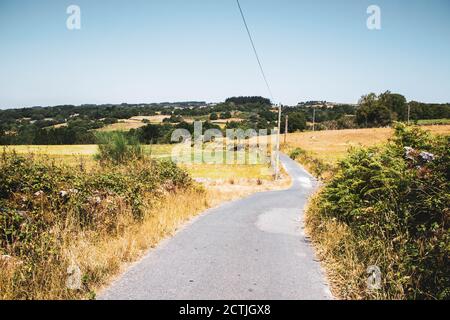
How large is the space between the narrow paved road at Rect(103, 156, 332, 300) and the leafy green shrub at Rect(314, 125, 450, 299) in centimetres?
114

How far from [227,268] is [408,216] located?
3.43m

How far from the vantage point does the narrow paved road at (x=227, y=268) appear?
5066 mm

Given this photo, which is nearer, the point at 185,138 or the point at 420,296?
the point at 420,296

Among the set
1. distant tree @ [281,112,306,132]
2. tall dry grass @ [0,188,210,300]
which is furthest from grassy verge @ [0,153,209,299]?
distant tree @ [281,112,306,132]

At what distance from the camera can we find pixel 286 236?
9188 mm

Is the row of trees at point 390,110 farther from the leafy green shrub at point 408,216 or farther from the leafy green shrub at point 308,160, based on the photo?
the leafy green shrub at point 408,216

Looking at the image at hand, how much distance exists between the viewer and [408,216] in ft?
18.8

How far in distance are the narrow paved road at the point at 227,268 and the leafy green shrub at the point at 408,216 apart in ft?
3.74

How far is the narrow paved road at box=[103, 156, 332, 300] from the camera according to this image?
5066 mm

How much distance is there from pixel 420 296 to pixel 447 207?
1.51 metres

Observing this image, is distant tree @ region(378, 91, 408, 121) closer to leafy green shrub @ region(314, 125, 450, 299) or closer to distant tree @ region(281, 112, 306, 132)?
distant tree @ region(281, 112, 306, 132)
